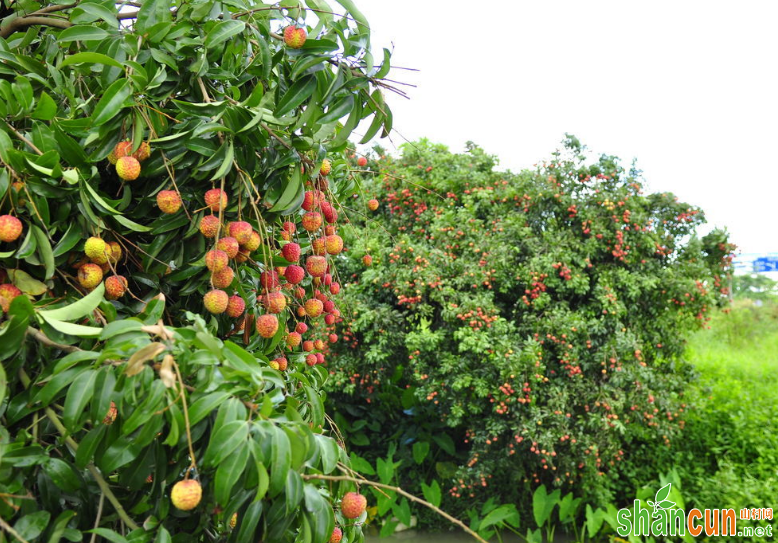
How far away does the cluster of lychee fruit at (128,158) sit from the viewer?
1064mm

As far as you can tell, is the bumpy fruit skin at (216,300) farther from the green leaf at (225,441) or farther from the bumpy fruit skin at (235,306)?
the green leaf at (225,441)

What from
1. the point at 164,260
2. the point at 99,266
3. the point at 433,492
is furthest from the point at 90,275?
the point at 433,492

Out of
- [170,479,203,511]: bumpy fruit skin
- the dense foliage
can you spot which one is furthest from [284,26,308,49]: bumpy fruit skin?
the dense foliage

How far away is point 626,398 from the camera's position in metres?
3.60

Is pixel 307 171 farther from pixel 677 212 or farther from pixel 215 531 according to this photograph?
pixel 677 212

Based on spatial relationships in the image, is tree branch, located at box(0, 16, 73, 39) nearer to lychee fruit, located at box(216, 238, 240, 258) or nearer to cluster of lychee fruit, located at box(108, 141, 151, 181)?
cluster of lychee fruit, located at box(108, 141, 151, 181)

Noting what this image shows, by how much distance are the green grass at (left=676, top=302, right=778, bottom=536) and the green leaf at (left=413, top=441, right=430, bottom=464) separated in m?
1.57

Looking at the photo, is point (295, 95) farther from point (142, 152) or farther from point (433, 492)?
point (433, 492)

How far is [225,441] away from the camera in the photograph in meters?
0.81

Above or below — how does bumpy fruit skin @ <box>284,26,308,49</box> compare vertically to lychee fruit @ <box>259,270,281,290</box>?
above

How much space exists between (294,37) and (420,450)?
362 centimetres

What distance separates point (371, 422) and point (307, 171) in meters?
3.77

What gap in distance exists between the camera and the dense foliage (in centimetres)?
351
